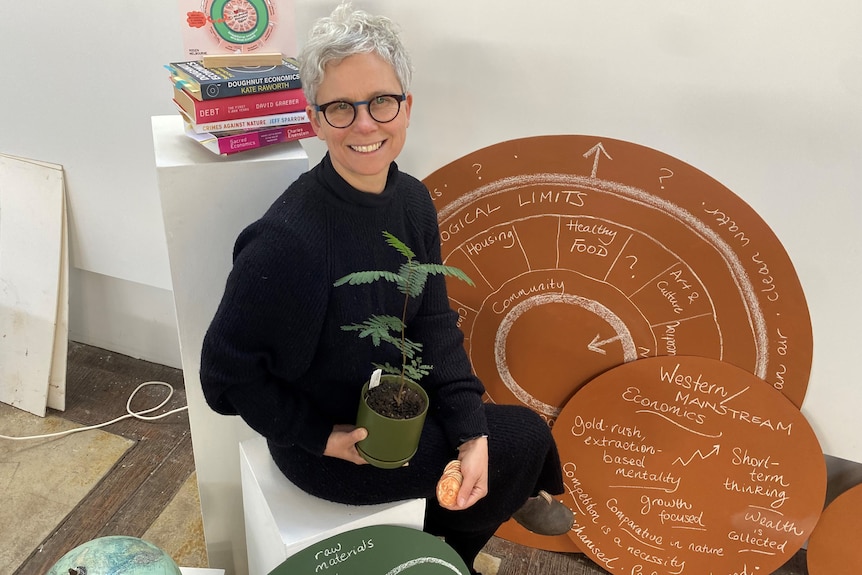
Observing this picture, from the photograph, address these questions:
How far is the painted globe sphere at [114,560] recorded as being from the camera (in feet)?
3.30

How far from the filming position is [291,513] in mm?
1204

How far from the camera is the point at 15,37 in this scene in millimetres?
1859

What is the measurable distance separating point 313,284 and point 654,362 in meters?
0.89

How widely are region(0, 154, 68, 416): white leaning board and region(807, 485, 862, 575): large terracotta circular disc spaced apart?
92.1 inches

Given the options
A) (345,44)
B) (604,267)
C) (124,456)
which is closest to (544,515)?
(604,267)

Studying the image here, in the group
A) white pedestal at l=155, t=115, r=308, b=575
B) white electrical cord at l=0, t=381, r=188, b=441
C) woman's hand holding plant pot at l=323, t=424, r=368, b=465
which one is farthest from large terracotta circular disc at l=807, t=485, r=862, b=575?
white electrical cord at l=0, t=381, r=188, b=441

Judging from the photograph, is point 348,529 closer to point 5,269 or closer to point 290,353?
point 290,353

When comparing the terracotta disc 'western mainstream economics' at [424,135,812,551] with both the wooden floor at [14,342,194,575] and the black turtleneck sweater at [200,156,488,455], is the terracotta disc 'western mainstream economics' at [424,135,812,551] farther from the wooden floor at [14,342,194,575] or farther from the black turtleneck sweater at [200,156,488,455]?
the wooden floor at [14,342,194,575]

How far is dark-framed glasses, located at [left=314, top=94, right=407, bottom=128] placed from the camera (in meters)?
1.10

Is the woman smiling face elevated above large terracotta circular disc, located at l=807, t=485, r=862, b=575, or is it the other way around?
the woman smiling face

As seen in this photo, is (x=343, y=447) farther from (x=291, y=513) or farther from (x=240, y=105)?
(x=240, y=105)

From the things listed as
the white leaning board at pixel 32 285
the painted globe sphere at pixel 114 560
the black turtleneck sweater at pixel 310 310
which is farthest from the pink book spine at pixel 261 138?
the white leaning board at pixel 32 285

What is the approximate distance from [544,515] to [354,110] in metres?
1.08

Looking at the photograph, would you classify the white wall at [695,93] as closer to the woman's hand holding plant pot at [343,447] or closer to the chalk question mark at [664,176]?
the chalk question mark at [664,176]
